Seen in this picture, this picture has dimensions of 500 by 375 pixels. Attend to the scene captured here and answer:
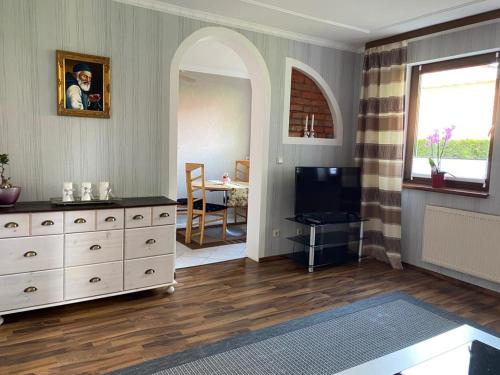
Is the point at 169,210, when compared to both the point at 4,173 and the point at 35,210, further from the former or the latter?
the point at 4,173

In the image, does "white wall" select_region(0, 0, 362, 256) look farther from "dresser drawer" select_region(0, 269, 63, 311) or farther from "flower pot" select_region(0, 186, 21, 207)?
"dresser drawer" select_region(0, 269, 63, 311)

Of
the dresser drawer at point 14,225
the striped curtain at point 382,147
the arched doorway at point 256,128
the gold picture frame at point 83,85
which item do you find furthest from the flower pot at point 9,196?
the striped curtain at point 382,147

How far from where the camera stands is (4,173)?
310 cm

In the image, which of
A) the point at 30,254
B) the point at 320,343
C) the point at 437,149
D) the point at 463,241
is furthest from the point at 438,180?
the point at 30,254

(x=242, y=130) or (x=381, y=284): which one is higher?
(x=242, y=130)

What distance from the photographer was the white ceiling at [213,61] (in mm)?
5742

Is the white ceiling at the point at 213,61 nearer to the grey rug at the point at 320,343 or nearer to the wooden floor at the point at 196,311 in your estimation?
the wooden floor at the point at 196,311

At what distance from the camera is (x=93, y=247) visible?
3086 mm

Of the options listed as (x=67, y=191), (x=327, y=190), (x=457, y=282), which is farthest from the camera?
(x=327, y=190)

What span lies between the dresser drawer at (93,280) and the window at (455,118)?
325 centimetres

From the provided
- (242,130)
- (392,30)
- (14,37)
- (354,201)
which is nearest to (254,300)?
(354,201)

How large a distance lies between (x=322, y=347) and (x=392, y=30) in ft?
10.7

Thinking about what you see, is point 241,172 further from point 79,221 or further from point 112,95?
point 79,221

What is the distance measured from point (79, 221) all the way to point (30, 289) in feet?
1.88
